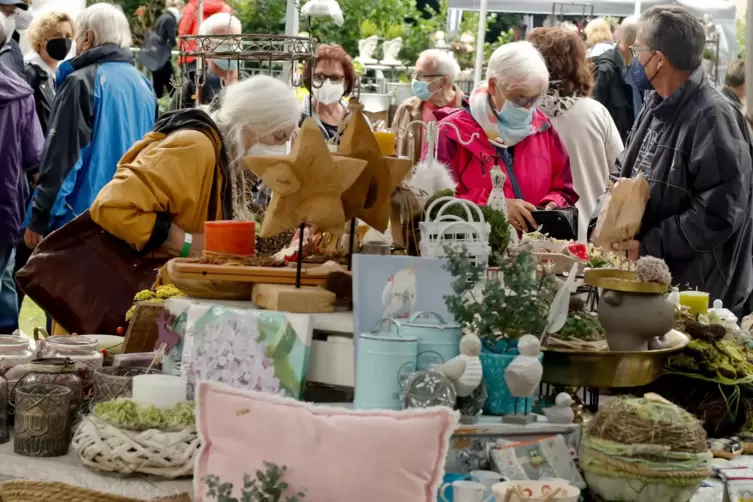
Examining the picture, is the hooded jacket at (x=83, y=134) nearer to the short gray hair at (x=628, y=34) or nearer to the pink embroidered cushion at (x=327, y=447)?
the short gray hair at (x=628, y=34)

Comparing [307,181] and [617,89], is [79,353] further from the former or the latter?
[617,89]

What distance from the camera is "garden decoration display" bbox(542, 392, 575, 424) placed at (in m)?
2.34

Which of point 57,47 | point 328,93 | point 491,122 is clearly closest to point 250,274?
point 491,122

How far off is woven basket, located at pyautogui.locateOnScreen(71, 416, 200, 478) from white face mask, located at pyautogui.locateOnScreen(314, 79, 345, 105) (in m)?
3.83

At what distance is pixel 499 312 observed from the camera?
230cm

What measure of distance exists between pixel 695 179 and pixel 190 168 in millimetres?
1733

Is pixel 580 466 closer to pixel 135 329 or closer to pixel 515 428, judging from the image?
pixel 515 428

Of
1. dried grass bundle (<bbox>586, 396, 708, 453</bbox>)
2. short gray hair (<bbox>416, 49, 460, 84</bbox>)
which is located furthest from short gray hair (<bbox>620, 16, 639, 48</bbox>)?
dried grass bundle (<bbox>586, 396, 708, 453</bbox>)

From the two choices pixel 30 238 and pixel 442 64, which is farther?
pixel 442 64

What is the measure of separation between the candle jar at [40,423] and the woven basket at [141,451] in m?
0.13

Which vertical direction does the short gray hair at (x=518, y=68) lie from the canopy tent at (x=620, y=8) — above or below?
below

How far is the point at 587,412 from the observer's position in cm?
260

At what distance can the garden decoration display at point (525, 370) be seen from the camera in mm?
2209

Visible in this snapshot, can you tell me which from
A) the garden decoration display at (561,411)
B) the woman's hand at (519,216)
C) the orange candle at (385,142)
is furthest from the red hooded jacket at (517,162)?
the garden decoration display at (561,411)
